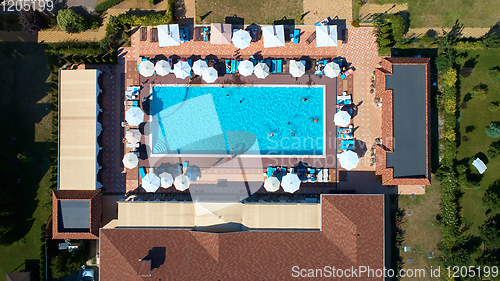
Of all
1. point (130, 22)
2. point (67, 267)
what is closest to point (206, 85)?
point (130, 22)

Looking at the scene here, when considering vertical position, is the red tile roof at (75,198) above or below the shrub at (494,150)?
below

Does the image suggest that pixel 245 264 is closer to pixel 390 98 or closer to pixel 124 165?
pixel 124 165

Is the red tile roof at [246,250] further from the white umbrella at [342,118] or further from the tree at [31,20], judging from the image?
the tree at [31,20]

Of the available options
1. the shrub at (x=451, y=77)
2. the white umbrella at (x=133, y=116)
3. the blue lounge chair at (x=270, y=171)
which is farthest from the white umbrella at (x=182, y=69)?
the shrub at (x=451, y=77)

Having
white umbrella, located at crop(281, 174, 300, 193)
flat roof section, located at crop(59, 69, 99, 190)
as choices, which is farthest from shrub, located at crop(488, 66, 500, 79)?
flat roof section, located at crop(59, 69, 99, 190)

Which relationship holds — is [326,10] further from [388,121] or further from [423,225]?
[423,225]
